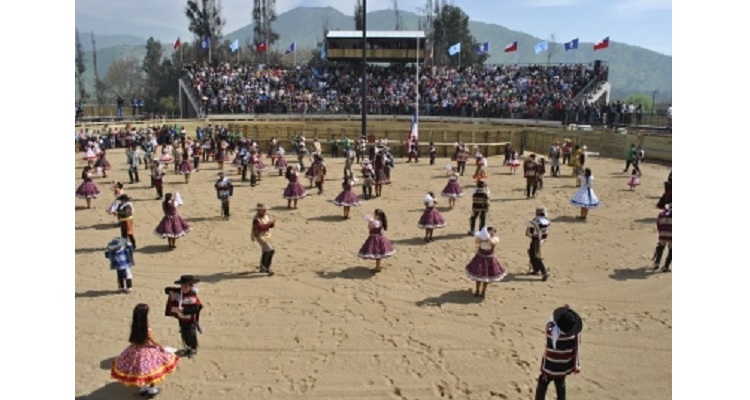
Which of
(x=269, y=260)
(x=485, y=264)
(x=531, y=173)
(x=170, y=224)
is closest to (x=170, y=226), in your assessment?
(x=170, y=224)

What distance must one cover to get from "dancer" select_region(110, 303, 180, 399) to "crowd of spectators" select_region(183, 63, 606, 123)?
37903mm

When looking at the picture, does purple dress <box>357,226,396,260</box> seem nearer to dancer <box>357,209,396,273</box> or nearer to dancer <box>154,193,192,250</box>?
dancer <box>357,209,396,273</box>

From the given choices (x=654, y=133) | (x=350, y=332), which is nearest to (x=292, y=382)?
(x=350, y=332)

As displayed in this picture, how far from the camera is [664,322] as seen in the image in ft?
36.0

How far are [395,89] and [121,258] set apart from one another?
41.8 metres

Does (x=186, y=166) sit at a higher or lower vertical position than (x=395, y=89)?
lower

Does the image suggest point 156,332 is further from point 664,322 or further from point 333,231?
point 664,322

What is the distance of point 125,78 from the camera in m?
116

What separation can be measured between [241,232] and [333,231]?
107 inches

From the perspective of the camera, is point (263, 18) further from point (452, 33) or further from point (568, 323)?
point (568, 323)

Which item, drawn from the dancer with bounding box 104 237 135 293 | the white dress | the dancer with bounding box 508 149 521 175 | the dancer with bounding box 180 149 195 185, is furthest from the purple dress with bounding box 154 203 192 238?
the dancer with bounding box 508 149 521 175

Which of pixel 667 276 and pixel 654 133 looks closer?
pixel 667 276

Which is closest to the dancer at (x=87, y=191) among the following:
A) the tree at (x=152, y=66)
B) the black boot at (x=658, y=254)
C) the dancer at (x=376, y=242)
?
the dancer at (x=376, y=242)

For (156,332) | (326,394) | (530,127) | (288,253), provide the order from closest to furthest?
(326,394) < (156,332) < (288,253) < (530,127)
